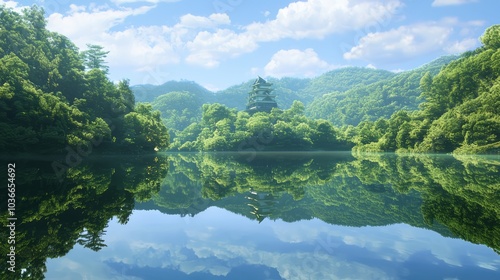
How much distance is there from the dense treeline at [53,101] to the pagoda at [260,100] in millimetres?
40653

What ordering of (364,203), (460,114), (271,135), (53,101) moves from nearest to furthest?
(364,203)
(53,101)
(460,114)
(271,135)

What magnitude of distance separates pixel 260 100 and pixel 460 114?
5861 cm

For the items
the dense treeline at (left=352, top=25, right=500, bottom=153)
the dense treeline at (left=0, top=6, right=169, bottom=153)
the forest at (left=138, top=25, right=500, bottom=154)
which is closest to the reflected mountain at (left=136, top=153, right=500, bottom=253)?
the dense treeline at (left=0, top=6, right=169, bottom=153)

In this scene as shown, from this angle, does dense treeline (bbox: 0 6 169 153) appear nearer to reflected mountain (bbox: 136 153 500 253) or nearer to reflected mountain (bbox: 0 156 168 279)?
reflected mountain (bbox: 0 156 168 279)

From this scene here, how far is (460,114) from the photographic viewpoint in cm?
4159

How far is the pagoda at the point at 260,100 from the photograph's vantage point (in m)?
92.6

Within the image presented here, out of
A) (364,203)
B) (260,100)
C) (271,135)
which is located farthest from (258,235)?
(260,100)

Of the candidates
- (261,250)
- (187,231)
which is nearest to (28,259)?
(187,231)

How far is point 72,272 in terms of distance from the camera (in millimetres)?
4285

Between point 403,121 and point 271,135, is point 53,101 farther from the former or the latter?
point 403,121

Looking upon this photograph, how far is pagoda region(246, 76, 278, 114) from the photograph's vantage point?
92.6 meters

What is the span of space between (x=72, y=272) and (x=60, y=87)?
44164 millimetres

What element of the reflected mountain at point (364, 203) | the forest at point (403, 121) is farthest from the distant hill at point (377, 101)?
the reflected mountain at point (364, 203)

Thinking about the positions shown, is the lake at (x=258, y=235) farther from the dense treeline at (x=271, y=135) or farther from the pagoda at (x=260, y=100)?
the pagoda at (x=260, y=100)
